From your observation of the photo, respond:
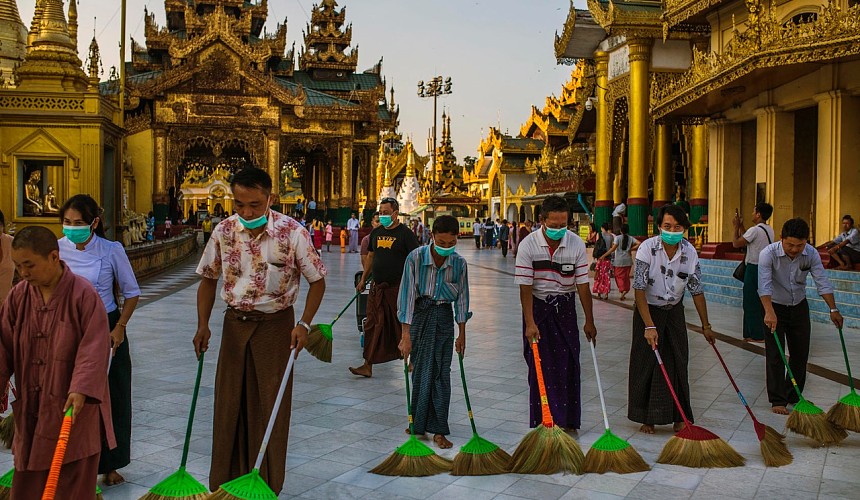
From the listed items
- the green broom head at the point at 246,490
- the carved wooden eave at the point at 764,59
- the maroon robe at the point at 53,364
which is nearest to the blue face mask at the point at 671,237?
the green broom head at the point at 246,490

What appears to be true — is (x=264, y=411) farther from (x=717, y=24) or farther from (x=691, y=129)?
(x=691, y=129)

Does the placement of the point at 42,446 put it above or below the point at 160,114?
below

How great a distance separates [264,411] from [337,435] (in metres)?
1.71

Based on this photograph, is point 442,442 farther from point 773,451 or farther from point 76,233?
point 76,233

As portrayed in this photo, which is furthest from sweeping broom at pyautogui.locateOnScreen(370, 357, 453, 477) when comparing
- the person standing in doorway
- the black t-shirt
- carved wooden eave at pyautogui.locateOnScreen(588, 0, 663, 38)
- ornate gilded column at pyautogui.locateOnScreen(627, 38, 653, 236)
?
ornate gilded column at pyautogui.locateOnScreen(627, 38, 653, 236)

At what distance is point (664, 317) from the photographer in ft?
20.7

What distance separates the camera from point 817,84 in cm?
1469

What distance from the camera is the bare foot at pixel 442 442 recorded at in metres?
5.89

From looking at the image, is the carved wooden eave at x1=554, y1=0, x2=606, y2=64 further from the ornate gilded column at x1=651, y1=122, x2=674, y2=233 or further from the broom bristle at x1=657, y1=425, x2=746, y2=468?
the broom bristle at x1=657, y1=425, x2=746, y2=468

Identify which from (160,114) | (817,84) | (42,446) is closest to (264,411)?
(42,446)

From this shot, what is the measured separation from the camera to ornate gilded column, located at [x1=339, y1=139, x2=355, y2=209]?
39750mm

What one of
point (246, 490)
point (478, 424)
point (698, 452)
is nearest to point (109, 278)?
point (246, 490)

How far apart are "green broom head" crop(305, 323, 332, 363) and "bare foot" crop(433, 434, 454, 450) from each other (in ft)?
6.52

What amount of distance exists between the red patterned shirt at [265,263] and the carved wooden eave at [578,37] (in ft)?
71.6
